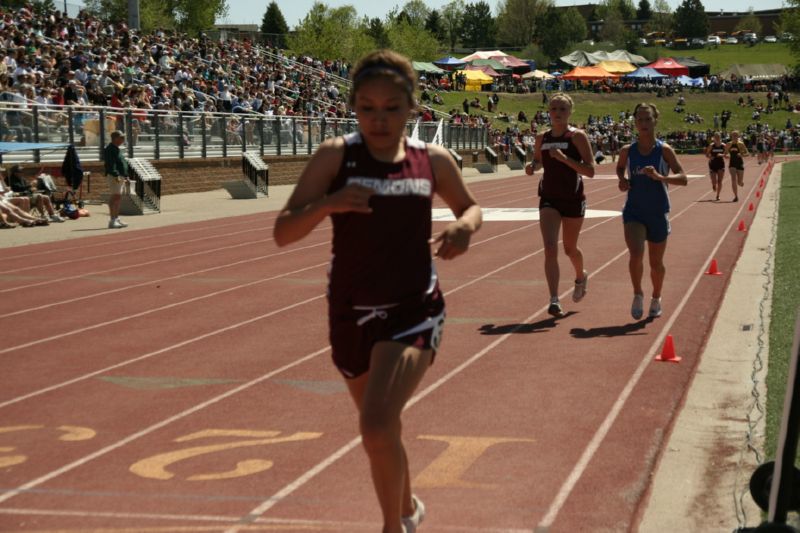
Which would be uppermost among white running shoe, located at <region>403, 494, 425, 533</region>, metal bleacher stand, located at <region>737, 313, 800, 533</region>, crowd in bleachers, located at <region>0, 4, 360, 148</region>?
crowd in bleachers, located at <region>0, 4, 360, 148</region>

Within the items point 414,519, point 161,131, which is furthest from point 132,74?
point 414,519

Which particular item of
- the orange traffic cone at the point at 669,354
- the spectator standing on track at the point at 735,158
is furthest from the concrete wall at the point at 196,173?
the orange traffic cone at the point at 669,354

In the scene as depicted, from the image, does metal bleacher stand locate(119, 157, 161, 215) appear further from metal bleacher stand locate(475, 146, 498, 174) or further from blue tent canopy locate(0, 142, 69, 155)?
metal bleacher stand locate(475, 146, 498, 174)

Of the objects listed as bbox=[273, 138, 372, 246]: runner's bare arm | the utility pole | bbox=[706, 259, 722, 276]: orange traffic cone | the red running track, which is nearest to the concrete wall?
the utility pole

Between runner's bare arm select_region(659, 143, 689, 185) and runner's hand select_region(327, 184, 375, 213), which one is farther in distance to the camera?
runner's bare arm select_region(659, 143, 689, 185)

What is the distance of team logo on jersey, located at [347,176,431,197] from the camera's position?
14.3 feet

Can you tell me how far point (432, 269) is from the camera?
4.62m

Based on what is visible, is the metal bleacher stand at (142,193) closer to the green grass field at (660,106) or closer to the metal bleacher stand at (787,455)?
the metal bleacher stand at (787,455)

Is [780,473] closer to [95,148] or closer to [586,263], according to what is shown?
[586,263]

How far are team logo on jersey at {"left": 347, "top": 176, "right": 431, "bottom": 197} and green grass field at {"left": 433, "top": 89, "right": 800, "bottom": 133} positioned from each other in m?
87.0

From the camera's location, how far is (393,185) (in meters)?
4.38

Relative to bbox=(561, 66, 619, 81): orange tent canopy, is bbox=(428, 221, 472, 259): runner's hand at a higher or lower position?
lower

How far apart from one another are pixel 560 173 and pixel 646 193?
0.85 metres

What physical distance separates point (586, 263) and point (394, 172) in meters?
12.8
